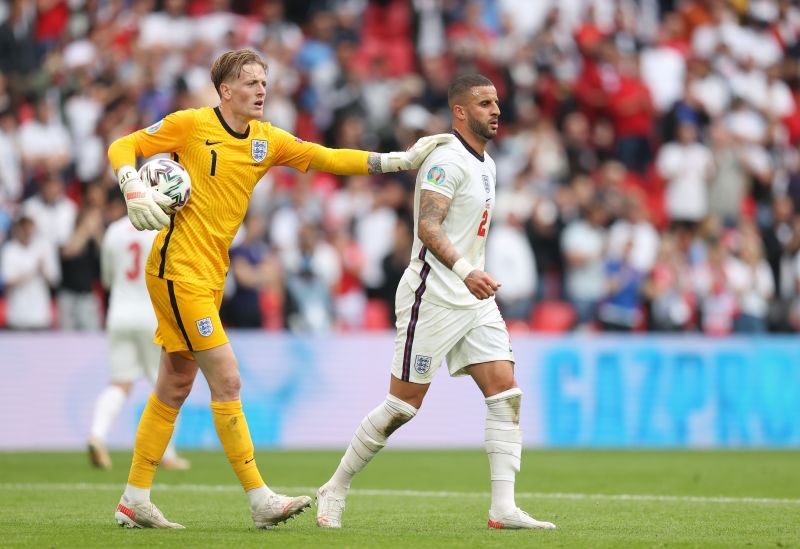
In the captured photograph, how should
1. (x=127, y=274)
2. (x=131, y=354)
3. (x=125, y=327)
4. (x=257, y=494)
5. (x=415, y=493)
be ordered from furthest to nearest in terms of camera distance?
(x=131, y=354) < (x=125, y=327) < (x=127, y=274) < (x=415, y=493) < (x=257, y=494)

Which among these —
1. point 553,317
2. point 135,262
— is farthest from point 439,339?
point 553,317

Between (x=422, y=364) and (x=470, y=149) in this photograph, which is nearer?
(x=422, y=364)

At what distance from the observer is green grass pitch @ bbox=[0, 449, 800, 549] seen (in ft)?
25.5

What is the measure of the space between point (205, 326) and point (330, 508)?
138 centimetres

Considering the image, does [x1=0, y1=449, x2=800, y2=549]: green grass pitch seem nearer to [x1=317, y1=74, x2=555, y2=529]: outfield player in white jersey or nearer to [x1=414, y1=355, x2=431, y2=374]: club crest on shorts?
[x1=317, y1=74, x2=555, y2=529]: outfield player in white jersey

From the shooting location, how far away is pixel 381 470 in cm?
1371

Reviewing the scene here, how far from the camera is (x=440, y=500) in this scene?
10594mm

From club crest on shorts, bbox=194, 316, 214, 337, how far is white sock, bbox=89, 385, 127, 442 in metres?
5.60

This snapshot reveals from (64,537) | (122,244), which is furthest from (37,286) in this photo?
(64,537)

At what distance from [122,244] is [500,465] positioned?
239 inches

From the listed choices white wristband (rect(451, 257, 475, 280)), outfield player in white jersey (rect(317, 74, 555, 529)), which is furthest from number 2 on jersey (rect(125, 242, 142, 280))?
white wristband (rect(451, 257, 475, 280))

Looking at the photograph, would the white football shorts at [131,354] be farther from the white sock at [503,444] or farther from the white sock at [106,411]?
the white sock at [503,444]

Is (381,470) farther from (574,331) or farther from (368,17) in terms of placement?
(368,17)

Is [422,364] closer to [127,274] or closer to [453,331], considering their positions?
[453,331]
